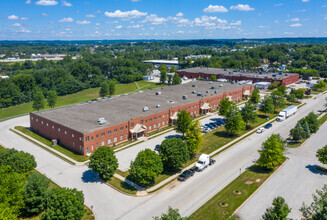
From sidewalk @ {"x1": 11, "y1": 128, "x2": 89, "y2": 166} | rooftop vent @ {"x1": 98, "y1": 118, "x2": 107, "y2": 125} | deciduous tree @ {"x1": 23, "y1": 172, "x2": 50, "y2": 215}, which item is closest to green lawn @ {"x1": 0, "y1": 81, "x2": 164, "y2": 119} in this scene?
sidewalk @ {"x1": 11, "y1": 128, "x2": 89, "y2": 166}

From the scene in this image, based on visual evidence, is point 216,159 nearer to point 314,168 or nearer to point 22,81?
point 314,168

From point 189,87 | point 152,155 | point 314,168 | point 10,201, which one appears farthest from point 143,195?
point 189,87

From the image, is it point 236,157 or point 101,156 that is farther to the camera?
point 236,157

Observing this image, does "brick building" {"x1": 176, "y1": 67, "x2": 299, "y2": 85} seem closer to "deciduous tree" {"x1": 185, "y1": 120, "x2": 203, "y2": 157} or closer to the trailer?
the trailer

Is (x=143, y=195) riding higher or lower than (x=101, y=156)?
lower

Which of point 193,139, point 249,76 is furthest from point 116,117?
point 249,76

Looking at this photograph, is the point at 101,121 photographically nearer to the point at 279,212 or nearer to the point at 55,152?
the point at 55,152
